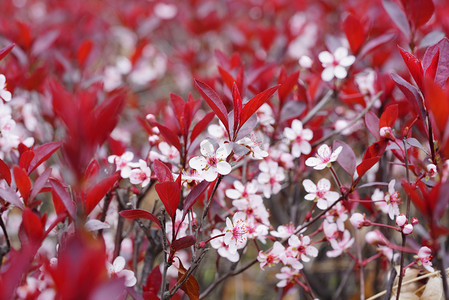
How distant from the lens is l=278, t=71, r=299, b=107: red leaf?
1253 mm

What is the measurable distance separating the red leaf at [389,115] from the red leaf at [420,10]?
0.50 metres

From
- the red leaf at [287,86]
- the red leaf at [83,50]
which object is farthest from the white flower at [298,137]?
the red leaf at [83,50]

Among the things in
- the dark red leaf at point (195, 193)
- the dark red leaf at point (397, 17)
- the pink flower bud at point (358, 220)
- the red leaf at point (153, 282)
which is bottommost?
the red leaf at point (153, 282)

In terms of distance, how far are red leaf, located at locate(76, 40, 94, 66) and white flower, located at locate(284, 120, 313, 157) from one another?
1.14 metres

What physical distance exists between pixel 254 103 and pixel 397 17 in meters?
0.72

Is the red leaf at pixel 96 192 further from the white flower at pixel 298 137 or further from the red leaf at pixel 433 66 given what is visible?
the red leaf at pixel 433 66

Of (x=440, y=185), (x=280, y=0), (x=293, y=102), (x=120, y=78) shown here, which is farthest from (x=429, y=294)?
(x=280, y=0)

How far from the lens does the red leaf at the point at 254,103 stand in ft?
2.94

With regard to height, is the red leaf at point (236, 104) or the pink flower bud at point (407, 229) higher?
the red leaf at point (236, 104)

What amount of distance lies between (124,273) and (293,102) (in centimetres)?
70

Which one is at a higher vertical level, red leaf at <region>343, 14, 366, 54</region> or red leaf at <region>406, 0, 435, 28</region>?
red leaf at <region>406, 0, 435, 28</region>

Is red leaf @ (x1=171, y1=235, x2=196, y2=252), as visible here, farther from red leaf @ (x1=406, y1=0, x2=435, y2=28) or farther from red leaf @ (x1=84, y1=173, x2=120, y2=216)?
red leaf @ (x1=406, y1=0, x2=435, y2=28)

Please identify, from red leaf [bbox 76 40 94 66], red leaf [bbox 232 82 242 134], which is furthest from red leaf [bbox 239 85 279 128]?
red leaf [bbox 76 40 94 66]

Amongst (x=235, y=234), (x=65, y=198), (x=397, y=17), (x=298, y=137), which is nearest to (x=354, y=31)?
(x=397, y=17)
